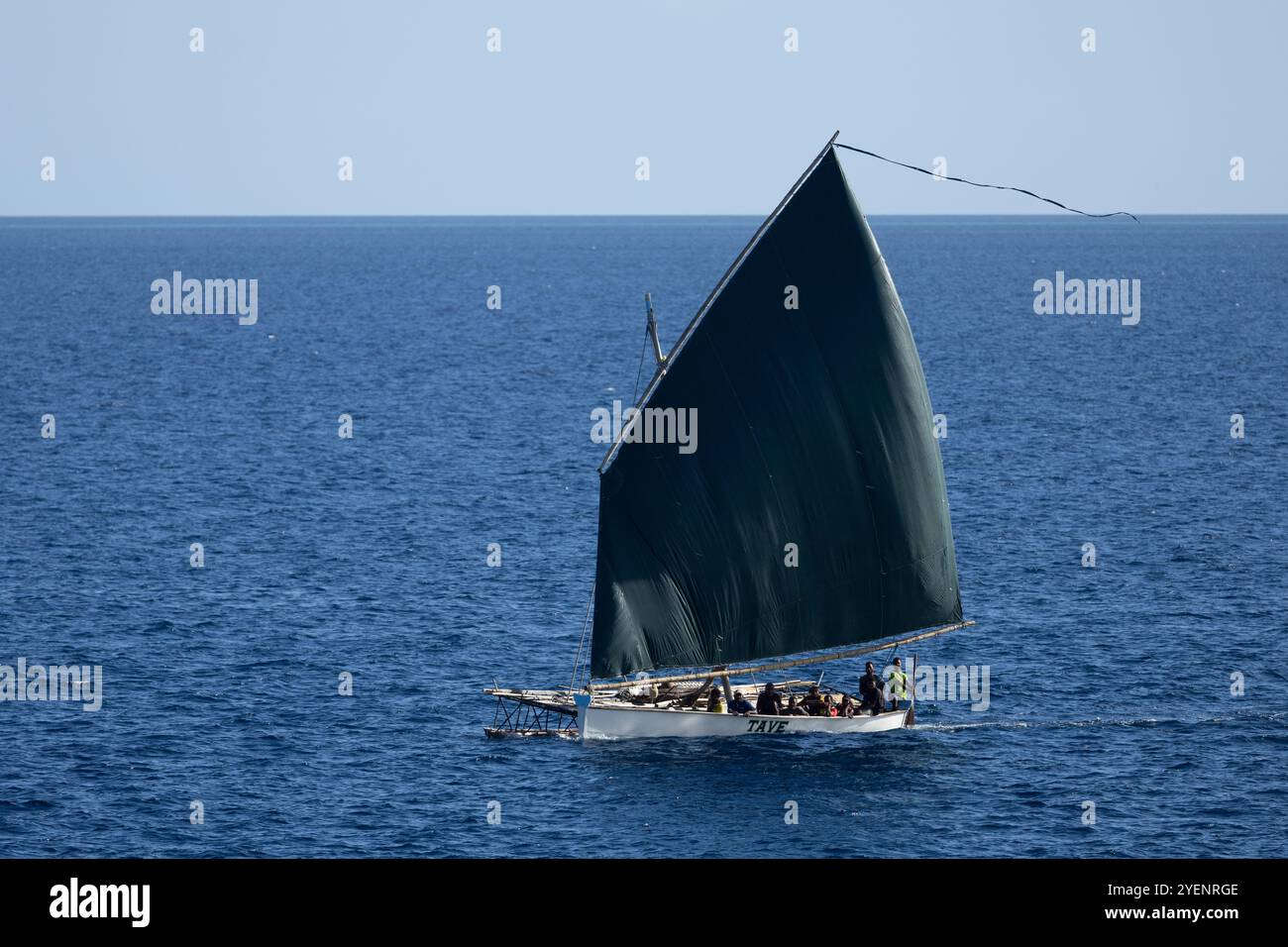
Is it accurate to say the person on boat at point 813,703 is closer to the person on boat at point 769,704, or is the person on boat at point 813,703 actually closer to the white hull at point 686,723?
the white hull at point 686,723

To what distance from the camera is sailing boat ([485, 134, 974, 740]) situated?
5838 centimetres

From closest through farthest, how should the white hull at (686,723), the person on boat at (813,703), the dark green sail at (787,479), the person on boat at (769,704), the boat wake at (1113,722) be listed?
1. the dark green sail at (787,479)
2. the white hull at (686,723)
3. the person on boat at (769,704)
4. the person on boat at (813,703)
5. the boat wake at (1113,722)

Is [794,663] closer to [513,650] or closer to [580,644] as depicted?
[580,644]

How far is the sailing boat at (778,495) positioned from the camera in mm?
58375

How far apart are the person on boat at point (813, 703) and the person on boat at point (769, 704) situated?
0.93 meters

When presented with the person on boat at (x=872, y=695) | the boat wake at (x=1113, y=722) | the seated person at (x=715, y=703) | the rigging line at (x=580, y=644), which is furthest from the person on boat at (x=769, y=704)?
the rigging line at (x=580, y=644)

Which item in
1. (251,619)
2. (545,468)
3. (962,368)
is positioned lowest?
(251,619)

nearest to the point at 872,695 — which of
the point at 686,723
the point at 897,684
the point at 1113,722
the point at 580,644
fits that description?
the point at 897,684

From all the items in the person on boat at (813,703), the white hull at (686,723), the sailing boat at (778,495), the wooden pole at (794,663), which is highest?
the sailing boat at (778,495)
